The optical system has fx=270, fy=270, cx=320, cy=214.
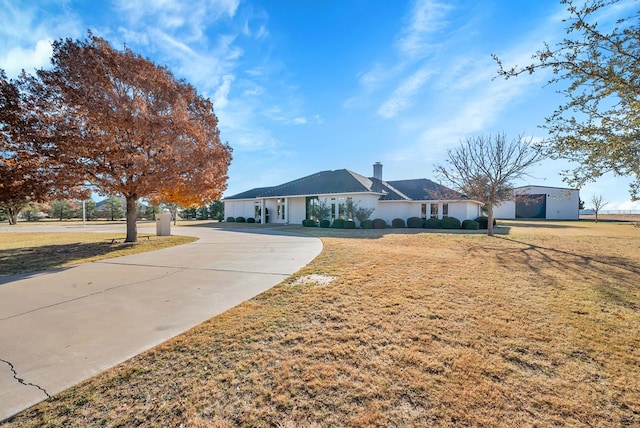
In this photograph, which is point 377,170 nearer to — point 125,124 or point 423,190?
point 423,190

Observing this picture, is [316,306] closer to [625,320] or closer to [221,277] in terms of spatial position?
[221,277]

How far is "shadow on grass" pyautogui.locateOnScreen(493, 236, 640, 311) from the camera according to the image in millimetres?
5162

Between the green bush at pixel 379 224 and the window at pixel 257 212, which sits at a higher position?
the window at pixel 257 212

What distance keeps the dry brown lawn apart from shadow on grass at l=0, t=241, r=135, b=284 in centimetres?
636

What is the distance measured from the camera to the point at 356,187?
22188mm

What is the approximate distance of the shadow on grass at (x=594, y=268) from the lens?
16.9 feet

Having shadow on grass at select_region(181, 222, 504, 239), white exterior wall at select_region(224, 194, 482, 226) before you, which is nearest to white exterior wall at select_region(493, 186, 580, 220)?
white exterior wall at select_region(224, 194, 482, 226)

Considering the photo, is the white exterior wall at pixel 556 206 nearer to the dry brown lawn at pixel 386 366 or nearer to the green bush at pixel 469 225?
the green bush at pixel 469 225

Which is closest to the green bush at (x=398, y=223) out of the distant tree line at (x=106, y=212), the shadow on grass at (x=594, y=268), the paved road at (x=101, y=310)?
the shadow on grass at (x=594, y=268)

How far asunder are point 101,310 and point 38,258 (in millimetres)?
7198

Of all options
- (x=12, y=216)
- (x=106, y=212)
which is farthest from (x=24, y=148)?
(x=106, y=212)

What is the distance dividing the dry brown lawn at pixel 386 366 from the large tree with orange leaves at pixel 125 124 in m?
8.20

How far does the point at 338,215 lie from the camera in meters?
Result: 22.3

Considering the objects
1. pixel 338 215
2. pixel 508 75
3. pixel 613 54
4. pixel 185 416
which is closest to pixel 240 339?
pixel 185 416
